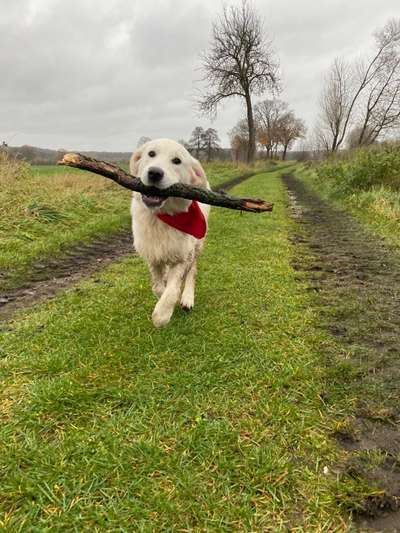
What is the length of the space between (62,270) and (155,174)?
317cm

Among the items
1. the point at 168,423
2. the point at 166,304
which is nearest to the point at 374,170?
the point at 166,304

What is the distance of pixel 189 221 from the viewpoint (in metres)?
3.83

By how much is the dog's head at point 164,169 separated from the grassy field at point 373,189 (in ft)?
20.2

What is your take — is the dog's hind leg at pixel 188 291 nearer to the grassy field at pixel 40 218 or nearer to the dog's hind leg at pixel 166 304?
the dog's hind leg at pixel 166 304

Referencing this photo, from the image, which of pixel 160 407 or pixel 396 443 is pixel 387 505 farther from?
Answer: pixel 160 407

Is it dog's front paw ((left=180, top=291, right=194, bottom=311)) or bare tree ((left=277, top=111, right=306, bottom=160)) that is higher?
bare tree ((left=277, top=111, right=306, bottom=160))

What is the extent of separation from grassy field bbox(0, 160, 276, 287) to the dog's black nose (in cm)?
297

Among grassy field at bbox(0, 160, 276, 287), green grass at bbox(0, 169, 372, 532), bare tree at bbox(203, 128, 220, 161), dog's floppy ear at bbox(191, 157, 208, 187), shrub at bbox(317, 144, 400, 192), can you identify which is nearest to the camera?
green grass at bbox(0, 169, 372, 532)

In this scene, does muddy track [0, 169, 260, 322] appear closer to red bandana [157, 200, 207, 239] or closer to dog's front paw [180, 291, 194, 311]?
dog's front paw [180, 291, 194, 311]

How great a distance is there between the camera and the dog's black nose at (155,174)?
3283 millimetres

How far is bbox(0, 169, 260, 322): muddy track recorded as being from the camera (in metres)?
4.55

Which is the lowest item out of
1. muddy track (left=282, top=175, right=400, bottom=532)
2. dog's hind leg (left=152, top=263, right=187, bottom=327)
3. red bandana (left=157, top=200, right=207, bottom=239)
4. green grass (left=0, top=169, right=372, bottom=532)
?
muddy track (left=282, top=175, right=400, bottom=532)

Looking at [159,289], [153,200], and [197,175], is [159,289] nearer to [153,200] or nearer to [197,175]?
[153,200]

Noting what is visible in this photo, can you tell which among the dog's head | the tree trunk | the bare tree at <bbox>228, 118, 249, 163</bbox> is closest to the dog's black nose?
the dog's head
